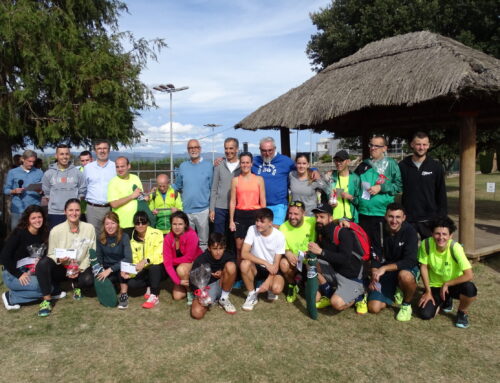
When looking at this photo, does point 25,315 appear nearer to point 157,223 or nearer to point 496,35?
point 157,223

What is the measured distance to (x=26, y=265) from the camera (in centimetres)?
470

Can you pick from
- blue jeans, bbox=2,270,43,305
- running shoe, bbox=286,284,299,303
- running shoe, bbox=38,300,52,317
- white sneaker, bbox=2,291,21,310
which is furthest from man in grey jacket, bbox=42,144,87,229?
running shoe, bbox=286,284,299,303

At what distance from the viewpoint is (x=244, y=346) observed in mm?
3590

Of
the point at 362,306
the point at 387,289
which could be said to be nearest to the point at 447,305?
the point at 387,289

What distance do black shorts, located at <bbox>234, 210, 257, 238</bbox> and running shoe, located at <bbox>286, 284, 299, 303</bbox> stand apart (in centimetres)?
87

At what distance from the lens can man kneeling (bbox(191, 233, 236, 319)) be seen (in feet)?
14.8

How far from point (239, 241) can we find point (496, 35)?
11403mm

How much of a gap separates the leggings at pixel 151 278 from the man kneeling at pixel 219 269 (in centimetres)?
47

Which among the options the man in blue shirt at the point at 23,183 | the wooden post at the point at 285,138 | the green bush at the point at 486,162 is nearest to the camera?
the man in blue shirt at the point at 23,183

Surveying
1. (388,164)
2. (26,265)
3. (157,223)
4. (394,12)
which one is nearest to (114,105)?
(157,223)

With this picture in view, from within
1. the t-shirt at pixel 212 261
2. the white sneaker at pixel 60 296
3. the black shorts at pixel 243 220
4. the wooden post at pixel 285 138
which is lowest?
the white sneaker at pixel 60 296

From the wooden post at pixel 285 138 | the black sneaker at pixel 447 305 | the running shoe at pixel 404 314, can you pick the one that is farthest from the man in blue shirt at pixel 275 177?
the wooden post at pixel 285 138

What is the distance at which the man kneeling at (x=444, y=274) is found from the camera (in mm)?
3959

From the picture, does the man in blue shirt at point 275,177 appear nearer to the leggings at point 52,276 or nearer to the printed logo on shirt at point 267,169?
the printed logo on shirt at point 267,169
